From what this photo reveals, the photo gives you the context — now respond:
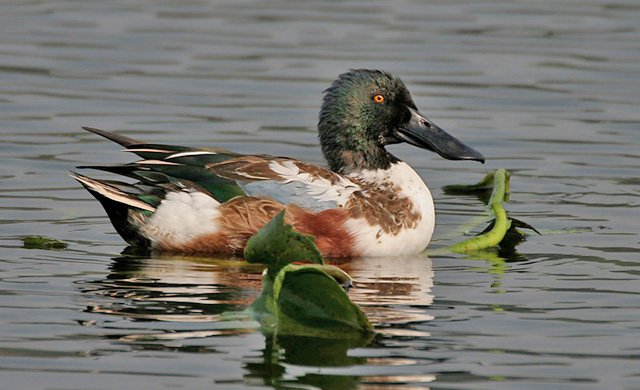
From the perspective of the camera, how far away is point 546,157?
14.0m

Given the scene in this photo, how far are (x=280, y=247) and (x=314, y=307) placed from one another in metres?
0.89

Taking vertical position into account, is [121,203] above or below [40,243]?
above

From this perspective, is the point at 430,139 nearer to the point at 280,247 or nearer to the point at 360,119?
the point at 360,119

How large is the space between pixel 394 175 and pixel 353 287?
1.63m

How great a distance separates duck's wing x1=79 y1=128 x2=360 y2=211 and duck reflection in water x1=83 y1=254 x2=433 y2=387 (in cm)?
46

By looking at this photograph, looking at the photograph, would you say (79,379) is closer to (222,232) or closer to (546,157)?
(222,232)

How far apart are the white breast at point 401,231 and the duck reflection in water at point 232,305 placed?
7cm

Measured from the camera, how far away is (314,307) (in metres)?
8.44

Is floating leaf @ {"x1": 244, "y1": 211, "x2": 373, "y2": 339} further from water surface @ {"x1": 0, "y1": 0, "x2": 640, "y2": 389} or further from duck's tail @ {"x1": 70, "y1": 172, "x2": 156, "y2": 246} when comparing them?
duck's tail @ {"x1": 70, "y1": 172, "x2": 156, "y2": 246}

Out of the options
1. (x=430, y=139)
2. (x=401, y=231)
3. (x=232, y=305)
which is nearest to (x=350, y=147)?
(x=430, y=139)

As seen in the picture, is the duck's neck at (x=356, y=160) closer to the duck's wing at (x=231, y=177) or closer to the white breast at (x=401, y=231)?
the white breast at (x=401, y=231)

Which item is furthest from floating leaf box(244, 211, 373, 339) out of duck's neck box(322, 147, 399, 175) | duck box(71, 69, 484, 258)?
duck's neck box(322, 147, 399, 175)

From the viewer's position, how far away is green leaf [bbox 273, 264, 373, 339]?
833cm

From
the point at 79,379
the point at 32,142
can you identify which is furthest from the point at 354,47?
the point at 79,379
